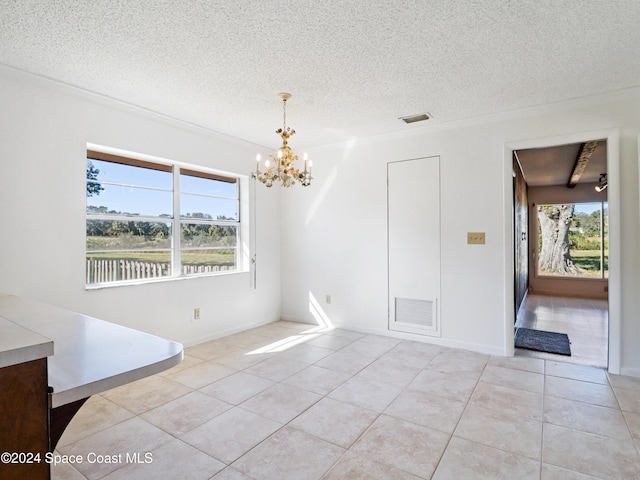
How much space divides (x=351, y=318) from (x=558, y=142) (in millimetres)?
3046

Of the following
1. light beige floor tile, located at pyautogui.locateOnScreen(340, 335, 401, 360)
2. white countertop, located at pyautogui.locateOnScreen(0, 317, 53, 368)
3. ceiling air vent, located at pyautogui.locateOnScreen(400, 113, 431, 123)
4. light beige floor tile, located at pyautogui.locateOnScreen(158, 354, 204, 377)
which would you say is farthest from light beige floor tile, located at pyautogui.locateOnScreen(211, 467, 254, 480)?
ceiling air vent, located at pyautogui.locateOnScreen(400, 113, 431, 123)

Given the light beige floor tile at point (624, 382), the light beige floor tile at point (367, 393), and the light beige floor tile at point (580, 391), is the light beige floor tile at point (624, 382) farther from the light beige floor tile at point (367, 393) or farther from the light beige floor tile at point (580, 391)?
the light beige floor tile at point (367, 393)

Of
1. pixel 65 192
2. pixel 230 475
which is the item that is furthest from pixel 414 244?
pixel 65 192

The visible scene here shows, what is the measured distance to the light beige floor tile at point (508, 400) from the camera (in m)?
2.53

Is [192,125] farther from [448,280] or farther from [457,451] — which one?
[457,451]

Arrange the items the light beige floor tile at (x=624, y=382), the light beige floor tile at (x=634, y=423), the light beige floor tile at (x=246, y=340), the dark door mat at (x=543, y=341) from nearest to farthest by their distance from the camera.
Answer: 1. the light beige floor tile at (x=634, y=423)
2. the light beige floor tile at (x=624, y=382)
3. the dark door mat at (x=543, y=341)
4. the light beige floor tile at (x=246, y=340)

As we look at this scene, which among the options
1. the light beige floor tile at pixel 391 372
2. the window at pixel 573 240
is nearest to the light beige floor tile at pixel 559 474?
the light beige floor tile at pixel 391 372

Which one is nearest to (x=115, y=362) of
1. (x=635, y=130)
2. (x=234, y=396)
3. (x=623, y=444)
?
(x=234, y=396)

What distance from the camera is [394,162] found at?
14.3 ft

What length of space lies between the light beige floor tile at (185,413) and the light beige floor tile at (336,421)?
2.01 feet

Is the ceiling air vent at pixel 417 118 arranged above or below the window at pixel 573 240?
above

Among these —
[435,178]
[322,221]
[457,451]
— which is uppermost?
[435,178]

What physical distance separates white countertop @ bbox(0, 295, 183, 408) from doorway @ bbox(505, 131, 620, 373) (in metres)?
3.53

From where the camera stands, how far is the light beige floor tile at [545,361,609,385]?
309 centimetres
